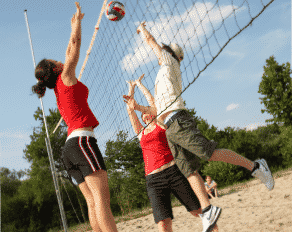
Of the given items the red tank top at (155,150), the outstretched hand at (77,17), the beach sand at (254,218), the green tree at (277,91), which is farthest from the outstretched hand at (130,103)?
the green tree at (277,91)

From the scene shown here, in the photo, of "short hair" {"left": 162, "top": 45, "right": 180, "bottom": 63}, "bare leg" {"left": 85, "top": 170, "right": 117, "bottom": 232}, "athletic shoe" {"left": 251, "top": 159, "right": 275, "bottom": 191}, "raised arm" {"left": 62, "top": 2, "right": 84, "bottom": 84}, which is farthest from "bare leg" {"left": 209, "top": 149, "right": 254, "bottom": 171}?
"raised arm" {"left": 62, "top": 2, "right": 84, "bottom": 84}

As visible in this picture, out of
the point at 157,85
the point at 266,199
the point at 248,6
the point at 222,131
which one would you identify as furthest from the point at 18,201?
the point at 248,6

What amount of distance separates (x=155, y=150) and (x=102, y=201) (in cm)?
94

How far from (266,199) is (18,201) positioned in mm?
14403

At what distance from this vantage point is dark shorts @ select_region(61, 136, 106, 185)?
6.66 ft

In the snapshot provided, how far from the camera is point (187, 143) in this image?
231cm

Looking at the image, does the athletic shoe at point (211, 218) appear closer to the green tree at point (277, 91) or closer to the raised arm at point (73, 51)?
the raised arm at point (73, 51)

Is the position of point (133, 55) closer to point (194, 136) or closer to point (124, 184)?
point (194, 136)

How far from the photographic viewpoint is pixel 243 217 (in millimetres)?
4828

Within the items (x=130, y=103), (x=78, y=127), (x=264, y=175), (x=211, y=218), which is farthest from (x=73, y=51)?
(x=264, y=175)

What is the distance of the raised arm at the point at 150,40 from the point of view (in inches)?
108

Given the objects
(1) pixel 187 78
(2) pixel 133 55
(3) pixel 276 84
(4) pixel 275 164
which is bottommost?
(4) pixel 275 164

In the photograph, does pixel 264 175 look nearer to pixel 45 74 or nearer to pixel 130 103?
pixel 130 103

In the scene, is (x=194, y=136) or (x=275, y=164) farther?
(x=275, y=164)
